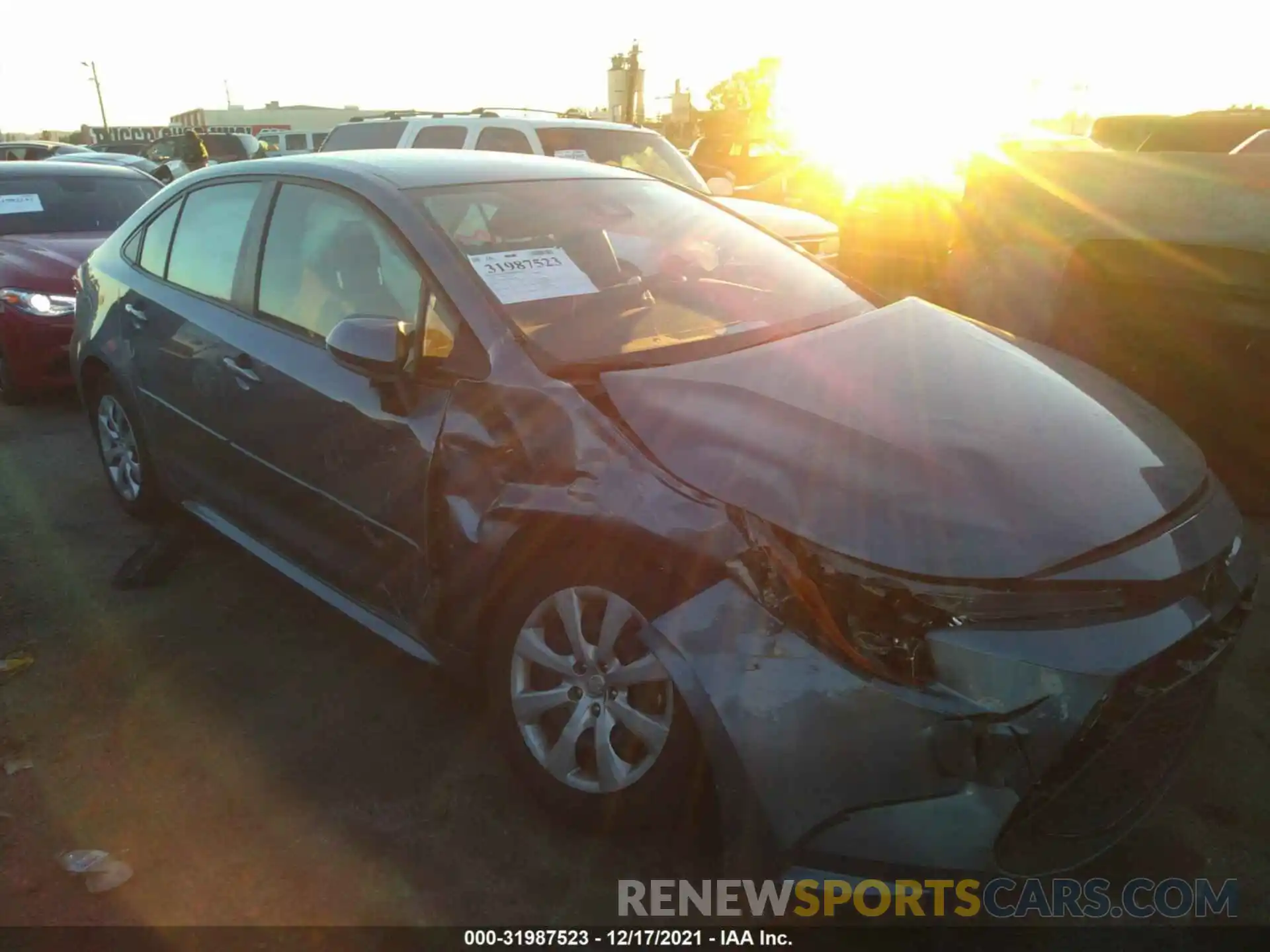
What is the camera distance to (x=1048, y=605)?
187 centimetres

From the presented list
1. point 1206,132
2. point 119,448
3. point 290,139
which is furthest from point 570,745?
point 290,139

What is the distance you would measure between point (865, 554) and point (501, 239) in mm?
1595

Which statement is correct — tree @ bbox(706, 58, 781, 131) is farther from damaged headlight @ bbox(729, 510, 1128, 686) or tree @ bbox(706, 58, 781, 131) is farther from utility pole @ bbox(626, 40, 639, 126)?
damaged headlight @ bbox(729, 510, 1128, 686)

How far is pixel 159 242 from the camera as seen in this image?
13.1ft

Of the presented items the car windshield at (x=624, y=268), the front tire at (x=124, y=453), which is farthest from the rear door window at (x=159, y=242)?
the car windshield at (x=624, y=268)

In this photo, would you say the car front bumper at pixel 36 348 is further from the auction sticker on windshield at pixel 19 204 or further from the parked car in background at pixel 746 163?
the parked car in background at pixel 746 163

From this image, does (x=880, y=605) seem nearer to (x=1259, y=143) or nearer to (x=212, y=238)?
(x=212, y=238)

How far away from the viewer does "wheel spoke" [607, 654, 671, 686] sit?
219cm

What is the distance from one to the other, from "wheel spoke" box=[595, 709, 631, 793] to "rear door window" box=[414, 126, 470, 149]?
7004 millimetres

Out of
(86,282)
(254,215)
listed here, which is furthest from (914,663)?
(86,282)

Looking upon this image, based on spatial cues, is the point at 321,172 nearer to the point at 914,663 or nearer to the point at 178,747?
the point at 178,747

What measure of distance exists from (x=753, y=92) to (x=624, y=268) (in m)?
61.9

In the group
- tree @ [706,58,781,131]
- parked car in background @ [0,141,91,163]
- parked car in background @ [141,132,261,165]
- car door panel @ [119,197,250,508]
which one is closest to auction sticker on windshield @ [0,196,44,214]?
car door panel @ [119,197,250,508]

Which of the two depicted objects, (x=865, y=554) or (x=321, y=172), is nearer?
(x=865, y=554)
